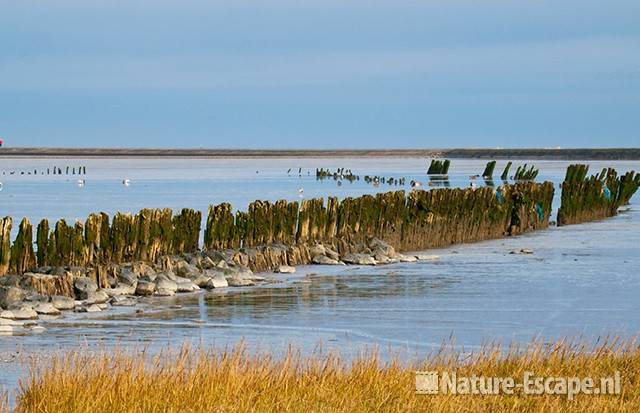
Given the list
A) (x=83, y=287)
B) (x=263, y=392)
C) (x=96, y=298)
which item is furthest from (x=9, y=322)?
(x=263, y=392)

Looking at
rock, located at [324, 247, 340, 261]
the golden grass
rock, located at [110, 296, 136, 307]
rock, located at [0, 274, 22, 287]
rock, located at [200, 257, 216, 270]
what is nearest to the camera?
the golden grass

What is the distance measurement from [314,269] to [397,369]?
1372cm

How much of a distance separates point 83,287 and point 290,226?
26.7 feet

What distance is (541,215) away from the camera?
125ft

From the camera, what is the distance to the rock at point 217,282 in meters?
22.1

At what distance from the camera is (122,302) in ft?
64.5

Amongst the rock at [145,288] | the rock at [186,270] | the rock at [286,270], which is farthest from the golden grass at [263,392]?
the rock at [286,270]

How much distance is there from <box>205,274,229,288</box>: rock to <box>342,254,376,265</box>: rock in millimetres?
5044

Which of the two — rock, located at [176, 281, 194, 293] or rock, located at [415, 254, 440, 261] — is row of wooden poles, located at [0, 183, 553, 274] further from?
rock, located at [176, 281, 194, 293]

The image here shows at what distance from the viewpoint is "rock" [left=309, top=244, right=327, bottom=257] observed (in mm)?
26862

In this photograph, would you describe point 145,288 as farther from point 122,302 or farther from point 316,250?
point 316,250

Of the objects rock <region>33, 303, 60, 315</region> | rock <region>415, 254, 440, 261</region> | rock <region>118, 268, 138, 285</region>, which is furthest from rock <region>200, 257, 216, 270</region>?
rock <region>415, 254, 440, 261</region>

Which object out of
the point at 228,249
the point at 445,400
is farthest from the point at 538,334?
the point at 228,249

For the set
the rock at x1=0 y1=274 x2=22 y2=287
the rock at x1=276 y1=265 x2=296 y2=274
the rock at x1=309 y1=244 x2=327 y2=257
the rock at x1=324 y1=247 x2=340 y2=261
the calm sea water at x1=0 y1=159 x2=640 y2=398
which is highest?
the rock at x1=0 y1=274 x2=22 y2=287
